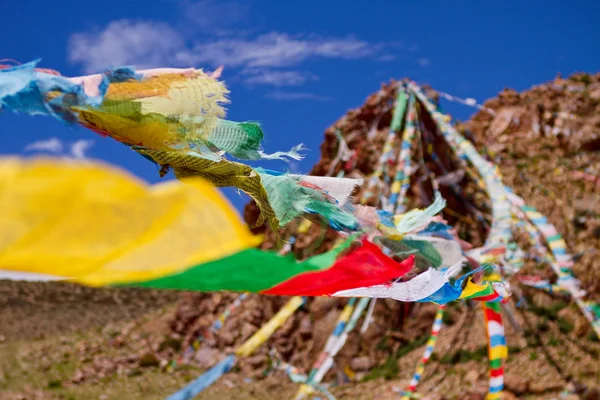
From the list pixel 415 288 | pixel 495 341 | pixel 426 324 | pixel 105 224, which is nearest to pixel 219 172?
pixel 415 288

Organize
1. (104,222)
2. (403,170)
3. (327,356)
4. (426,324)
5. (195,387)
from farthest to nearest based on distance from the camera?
(426,324) < (403,170) < (327,356) < (195,387) < (104,222)

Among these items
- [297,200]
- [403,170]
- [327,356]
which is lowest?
[327,356]

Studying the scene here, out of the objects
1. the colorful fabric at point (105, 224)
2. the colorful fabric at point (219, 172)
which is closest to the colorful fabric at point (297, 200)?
the colorful fabric at point (219, 172)

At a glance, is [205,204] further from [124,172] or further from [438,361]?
[438,361]

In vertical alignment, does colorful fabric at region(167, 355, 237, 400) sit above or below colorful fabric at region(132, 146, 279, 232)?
below

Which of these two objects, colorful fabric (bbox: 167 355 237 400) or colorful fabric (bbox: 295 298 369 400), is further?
colorful fabric (bbox: 295 298 369 400)

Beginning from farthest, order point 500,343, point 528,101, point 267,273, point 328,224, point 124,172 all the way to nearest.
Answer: point 528,101 → point 500,343 → point 328,224 → point 267,273 → point 124,172

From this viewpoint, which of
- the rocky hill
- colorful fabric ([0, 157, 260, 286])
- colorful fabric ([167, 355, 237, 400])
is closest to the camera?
colorful fabric ([0, 157, 260, 286])

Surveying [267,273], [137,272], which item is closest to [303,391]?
[267,273]

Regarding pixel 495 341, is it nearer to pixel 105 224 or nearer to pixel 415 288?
pixel 415 288

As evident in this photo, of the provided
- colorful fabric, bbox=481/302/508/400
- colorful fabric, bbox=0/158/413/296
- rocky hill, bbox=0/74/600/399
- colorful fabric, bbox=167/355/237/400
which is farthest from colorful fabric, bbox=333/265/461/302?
rocky hill, bbox=0/74/600/399

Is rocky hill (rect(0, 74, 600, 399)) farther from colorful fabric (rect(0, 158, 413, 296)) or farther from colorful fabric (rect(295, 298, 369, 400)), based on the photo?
colorful fabric (rect(0, 158, 413, 296))

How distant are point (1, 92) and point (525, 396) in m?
6.19

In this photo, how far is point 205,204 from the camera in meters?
1.05
